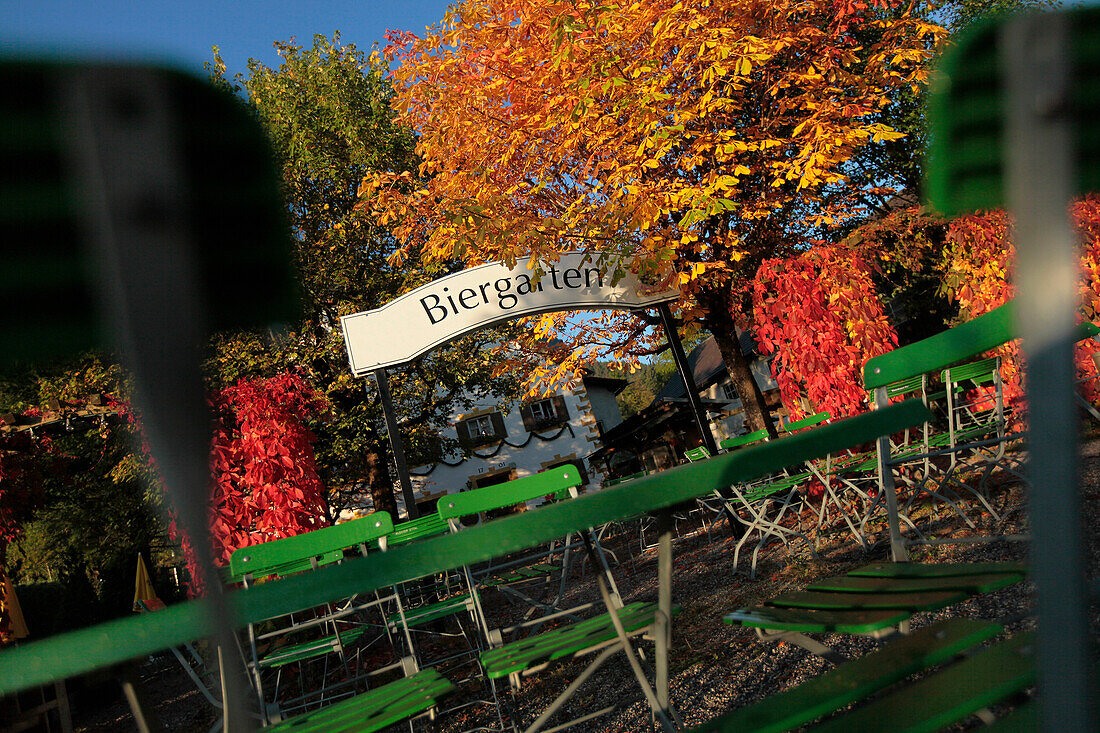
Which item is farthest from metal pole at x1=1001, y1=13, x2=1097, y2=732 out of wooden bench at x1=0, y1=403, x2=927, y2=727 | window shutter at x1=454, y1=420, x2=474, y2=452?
window shutter at x1=454, y1=420, x2=474, y2=452

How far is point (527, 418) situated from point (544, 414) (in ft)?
2.24

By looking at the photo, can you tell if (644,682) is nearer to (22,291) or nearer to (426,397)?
(22,291)

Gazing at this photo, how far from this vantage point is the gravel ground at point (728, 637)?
2.65m

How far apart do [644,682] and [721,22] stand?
273 inches

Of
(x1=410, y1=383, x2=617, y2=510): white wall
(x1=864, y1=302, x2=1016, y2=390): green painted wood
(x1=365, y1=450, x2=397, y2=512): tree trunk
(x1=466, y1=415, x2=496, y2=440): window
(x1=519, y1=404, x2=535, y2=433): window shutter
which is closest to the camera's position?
(x1=864, y1=302, x2=1016, y2=390): green painted wood

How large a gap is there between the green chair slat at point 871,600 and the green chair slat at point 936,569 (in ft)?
0.44

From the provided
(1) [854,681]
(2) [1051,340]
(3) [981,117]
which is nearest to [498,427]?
(1) [854,681]

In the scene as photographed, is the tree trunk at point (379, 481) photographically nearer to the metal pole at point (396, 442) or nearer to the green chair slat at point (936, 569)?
the metal pole at point (396, 442)

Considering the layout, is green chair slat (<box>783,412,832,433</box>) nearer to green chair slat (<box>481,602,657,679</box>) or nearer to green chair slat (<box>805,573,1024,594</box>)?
green chair slat (<box>481,602,657,679</box>)

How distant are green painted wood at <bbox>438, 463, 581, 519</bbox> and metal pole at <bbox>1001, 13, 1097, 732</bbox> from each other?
7.56 feet

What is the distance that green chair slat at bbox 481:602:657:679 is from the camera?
2.00m

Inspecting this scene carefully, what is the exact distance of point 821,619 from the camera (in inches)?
58.8

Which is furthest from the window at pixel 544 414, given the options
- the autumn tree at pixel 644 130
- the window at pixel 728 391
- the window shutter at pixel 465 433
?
the autumn tree at pixel 644 130

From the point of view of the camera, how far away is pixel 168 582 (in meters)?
17.6
